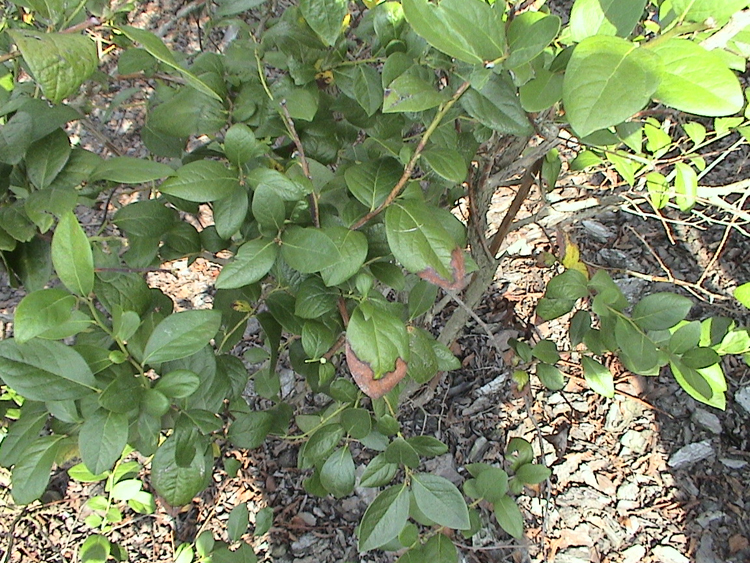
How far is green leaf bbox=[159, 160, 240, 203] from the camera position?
71 centimetres

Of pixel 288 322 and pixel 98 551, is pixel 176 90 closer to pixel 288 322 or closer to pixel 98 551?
pixel 288 322

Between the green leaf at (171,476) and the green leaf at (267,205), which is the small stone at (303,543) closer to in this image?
the green leaf at (171,476)

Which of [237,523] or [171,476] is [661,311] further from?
[237,523]

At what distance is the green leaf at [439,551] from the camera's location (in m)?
1.00

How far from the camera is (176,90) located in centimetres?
94

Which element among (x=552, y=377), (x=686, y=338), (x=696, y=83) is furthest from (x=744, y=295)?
(x=696, y=83)

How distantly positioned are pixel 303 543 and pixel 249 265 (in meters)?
1.20

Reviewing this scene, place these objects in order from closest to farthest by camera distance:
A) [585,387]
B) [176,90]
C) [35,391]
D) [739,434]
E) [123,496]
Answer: [35,391] < [176,90] < [123,496] < [739,434] < [585,387]

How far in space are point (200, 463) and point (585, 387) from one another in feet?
4.28

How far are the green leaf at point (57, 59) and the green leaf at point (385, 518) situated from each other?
73 cm

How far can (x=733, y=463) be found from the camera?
1.61 metres

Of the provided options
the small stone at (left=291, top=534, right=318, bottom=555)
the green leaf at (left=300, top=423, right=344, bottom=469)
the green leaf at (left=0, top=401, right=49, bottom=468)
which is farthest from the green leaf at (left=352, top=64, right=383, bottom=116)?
the small stone at (left=291, top=534, right=318, bottom=555)

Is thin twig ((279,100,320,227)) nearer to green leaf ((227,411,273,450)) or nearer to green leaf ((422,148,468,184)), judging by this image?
green leaf ((422,148,468,184))

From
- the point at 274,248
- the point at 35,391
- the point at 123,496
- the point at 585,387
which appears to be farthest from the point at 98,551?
the point at 585,387
